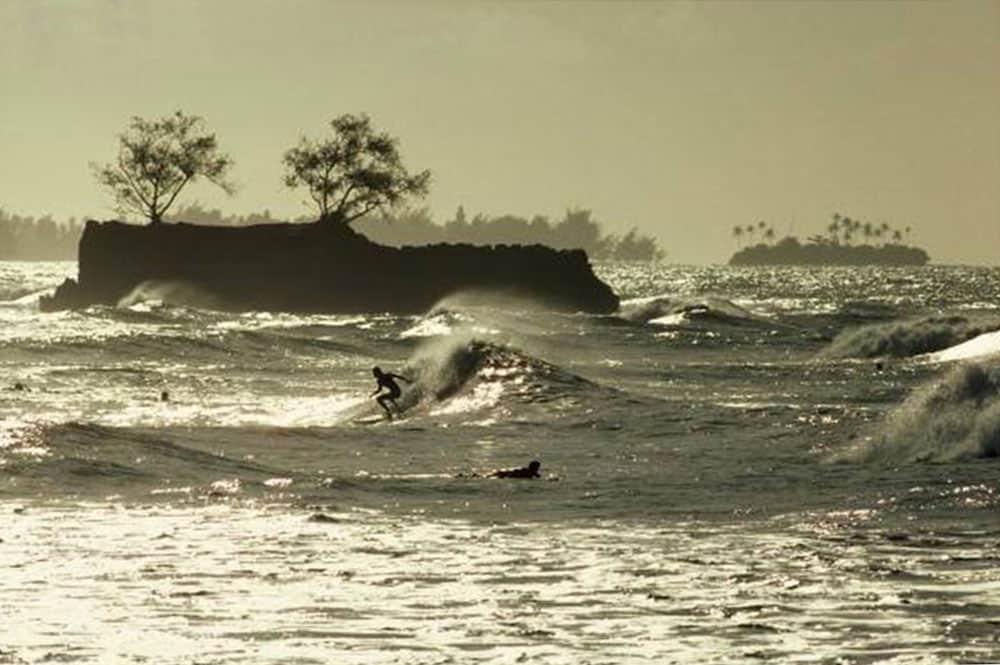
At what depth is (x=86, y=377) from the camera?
174 feet

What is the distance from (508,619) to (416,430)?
779 inches

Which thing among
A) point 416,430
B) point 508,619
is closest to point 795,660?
point 508,619

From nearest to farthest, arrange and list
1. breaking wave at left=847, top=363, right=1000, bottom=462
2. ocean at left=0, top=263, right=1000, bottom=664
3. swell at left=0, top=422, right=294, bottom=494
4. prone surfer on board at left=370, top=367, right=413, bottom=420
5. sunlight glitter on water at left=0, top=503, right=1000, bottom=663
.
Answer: sunlight glitter on water at left=0, top=503, right=1000, bottom=663 < ocean at left=0, top=263, right=1000, bottom=664 < swell at left=0, top=422, right=294, bottom=494 < breaking wave at left=847, top=363, right=1000, bottom=462 < prone surfer on board at left=370, top=367, right=413, bottom=420

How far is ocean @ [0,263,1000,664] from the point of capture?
13508mm

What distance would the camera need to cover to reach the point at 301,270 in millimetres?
110438

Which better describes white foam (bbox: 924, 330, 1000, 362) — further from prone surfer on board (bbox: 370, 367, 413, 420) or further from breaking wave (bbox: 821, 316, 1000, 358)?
prone surfer on board (bbox: 370, 367, 413, 420)

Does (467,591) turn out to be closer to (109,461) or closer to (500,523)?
(500,523)

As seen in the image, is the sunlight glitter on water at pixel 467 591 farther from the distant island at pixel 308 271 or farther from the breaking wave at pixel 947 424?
the distant island at pixel 308 271

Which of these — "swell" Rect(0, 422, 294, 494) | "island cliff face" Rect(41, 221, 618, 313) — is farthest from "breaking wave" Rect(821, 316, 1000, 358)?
"swell" Rect(0, 422, 294, 494)

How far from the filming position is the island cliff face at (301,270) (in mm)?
109938

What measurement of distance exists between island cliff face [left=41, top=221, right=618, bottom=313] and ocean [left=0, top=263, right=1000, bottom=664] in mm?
61883

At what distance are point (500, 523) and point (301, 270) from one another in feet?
299

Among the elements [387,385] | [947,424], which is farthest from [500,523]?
[387,385]

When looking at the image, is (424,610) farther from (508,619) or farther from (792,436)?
(792,436)
